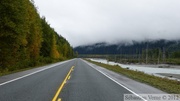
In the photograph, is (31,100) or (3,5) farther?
(3,5)

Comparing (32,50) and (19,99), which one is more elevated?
(32,50)

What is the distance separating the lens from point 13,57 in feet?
103

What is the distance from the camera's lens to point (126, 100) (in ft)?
38.4

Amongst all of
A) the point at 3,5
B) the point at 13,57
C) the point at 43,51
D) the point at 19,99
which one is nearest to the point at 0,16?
the point at 3,5

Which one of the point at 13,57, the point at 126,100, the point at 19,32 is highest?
the point at 19,32

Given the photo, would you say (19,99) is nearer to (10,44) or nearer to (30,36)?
(10,44)

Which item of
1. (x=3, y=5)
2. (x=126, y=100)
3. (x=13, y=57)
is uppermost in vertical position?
(x=3, y=5)

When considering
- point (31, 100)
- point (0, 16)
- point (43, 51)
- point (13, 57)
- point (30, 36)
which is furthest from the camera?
point (43, 51)

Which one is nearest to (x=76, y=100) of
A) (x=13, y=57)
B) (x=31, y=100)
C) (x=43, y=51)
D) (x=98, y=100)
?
(x=98, y=100)

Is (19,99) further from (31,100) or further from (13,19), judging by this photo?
(13,19)

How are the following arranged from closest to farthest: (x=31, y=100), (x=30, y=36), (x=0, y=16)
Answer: (x=31, y=100), (x=0, y=16), (x=30, y=36)

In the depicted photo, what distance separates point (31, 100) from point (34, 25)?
40.9m

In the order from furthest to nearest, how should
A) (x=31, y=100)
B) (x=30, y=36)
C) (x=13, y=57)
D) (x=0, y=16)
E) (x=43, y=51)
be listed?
(x=43, y=51) → (x=30, y=36) → (x=13, y=57) → (x=0, y=16) → (x=31, y=100)

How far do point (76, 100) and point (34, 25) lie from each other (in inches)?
1621
